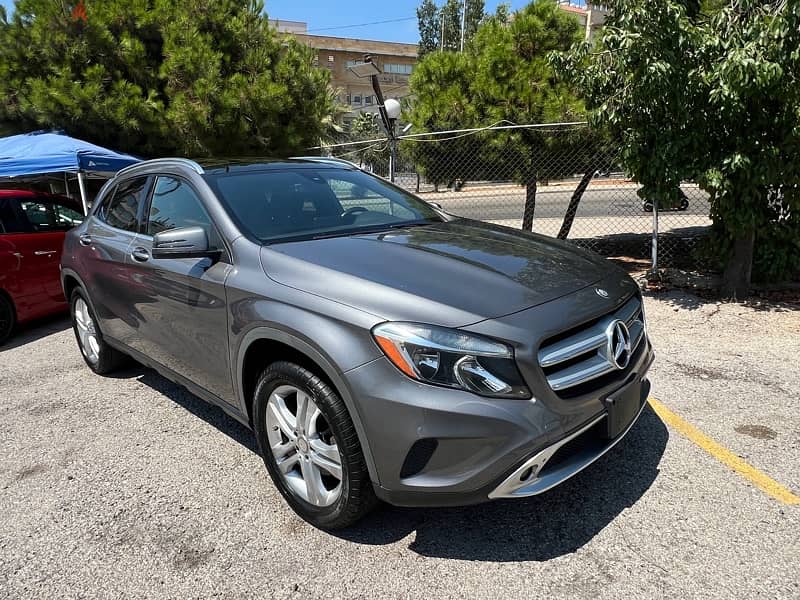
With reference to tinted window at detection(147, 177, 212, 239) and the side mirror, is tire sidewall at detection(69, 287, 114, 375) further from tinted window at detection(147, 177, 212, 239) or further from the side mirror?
the side mirror

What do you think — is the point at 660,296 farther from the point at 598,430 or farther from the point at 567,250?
the point at 598,430

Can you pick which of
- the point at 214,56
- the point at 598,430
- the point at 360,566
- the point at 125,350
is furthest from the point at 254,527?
the point at 214,56

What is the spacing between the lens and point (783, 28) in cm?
455

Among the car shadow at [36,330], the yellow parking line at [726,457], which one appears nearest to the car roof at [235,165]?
the yellow parking line at [726,457]

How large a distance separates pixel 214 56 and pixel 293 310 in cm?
850

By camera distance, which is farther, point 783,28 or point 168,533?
point 783,28

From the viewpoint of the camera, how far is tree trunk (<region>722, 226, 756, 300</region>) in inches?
235

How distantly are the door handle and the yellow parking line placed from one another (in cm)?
335

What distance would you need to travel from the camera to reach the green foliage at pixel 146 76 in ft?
30.4

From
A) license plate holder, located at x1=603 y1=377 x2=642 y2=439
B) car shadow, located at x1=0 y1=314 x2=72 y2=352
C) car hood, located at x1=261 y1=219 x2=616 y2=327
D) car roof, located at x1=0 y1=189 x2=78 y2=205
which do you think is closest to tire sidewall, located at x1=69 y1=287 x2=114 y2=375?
car shadow, located at x1=0 y1=314 x2=72 y2=352

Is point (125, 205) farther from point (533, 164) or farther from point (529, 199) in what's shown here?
point (529, 199)

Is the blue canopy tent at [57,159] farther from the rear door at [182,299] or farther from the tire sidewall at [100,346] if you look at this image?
the rear door at [182,299]

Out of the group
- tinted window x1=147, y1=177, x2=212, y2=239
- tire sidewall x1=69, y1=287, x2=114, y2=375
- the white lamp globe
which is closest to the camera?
tinted window x1=147, y1=177, x2=212, y2=239

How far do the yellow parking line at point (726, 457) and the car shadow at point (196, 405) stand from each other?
2554 millimetres
